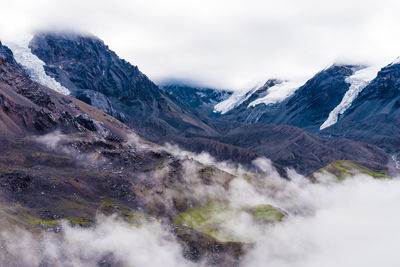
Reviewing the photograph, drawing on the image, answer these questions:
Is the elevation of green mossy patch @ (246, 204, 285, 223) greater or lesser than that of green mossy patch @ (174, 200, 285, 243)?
greater

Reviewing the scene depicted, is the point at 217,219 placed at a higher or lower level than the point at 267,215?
lower

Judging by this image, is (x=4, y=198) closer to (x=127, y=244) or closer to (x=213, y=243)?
(x=127, y=244)

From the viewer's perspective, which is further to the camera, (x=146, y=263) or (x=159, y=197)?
(x=159, y=197)

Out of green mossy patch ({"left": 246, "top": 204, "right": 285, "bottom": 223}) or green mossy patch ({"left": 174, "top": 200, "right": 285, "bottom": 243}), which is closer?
green mossy patch ({"left": 174, "top": 200, "right": 285, "bottom": 243})

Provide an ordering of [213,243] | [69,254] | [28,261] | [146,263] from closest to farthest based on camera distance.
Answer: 1. [28,261]
2. [69,254]
3. [146,263]
4. [213,243]

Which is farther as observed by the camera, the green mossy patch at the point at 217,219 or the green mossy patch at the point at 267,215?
the green mossy patch at the point at 267,215

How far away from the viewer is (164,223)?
175125 mm

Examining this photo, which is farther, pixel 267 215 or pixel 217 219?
pixel 267 215

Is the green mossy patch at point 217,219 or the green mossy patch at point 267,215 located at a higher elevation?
the green mossy patch at point 267,215

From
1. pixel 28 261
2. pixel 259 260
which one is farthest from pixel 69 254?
pixel 259 260

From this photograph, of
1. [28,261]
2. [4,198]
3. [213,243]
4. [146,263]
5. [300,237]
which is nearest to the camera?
[28,261]

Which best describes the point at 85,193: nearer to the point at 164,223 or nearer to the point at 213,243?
the point at 164,223

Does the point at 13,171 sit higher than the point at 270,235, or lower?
higher

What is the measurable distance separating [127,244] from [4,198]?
151 ft
